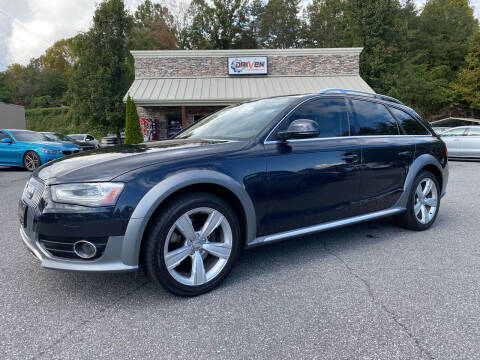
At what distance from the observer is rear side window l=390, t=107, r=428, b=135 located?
3.97 m

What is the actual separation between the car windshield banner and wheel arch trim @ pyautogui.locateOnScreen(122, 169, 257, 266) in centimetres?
1492

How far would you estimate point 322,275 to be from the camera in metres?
Result: 2.84

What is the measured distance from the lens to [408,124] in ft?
13.3

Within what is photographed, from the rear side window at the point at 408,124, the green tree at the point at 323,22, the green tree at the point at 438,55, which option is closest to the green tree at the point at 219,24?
the green tree at the point at 323,22

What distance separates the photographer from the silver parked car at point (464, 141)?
482 inches

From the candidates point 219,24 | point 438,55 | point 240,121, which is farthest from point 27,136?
point 438,55

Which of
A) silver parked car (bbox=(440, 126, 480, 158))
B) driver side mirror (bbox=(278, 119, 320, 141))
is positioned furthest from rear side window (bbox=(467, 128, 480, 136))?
driver side mirror (bbox=(278, 119, 320, 141))

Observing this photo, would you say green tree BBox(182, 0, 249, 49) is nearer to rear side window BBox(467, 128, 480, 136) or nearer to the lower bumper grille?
rear side window BBox(467, 128, 480, 136)

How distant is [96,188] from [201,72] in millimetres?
15379

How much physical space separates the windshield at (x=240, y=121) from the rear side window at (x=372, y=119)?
0.84 metres

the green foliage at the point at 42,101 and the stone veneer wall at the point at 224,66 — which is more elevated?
the green foliage at the point at 42,101

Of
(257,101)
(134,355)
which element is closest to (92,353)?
(134,355)

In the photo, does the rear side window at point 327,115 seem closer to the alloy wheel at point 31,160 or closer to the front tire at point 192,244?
the front tire at point 192,244

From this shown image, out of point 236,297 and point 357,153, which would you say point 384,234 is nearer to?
point 357,153
